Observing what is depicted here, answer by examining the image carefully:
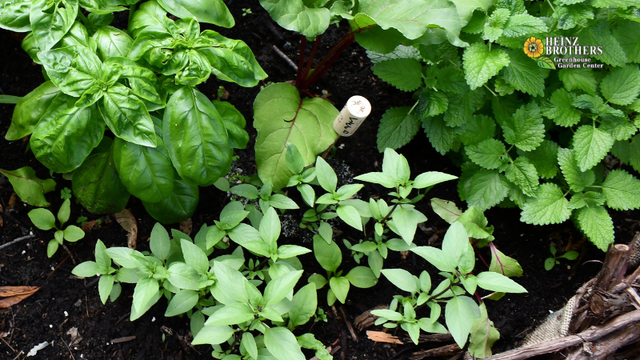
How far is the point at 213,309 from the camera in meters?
1.65

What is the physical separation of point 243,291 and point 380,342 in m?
0.81

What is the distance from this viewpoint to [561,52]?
76.4 inches

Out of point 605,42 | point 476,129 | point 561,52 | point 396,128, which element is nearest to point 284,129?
point 396,128

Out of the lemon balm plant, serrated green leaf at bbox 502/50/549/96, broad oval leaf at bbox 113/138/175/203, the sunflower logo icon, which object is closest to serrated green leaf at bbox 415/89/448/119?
the lemon balm plant

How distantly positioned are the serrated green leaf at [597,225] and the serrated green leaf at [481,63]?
798 mm

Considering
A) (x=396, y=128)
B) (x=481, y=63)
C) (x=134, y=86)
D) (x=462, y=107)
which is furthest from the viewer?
(x=396, y=128)

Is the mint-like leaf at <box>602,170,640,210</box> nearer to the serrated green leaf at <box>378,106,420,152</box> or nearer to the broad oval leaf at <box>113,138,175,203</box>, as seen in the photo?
the serrated green leaf at <box>378,106,420,152</box>

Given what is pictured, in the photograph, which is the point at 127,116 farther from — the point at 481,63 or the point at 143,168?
the point at 481,63

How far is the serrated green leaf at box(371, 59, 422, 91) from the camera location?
202 cm

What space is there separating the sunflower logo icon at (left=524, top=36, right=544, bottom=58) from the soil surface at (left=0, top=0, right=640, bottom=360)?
→ 655 millimetres

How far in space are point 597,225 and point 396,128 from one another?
3.28 feet

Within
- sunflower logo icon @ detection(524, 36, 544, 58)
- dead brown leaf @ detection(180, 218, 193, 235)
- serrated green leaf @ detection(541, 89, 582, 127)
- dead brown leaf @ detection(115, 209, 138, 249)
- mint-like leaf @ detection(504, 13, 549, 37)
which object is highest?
mint-like leaf @ detection(504, 13, 549, 37)

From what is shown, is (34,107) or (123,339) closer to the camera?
(34,107)

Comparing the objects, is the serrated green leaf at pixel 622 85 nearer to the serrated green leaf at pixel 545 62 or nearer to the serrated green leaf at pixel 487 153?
the serrated green leaf at pixel 545 62
